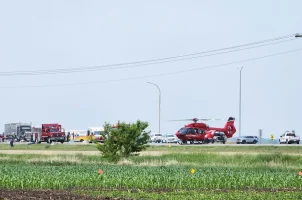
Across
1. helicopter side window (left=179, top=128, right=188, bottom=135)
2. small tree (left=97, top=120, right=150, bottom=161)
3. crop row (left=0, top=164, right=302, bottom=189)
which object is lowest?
crop row (left=0, top=164, right=302, bottom=189)

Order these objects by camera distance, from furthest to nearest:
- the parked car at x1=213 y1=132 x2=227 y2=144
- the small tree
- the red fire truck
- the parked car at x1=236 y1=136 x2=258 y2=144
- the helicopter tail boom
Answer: the helicopter tail boom, the parked car at x1=236 y1=136 x2=258 y2=144, the red fire truck, the parked car at x1=213 y1=132 x2=227 y2=144, the small tree

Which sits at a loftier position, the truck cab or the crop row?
the truck cab

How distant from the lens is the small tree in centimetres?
6072

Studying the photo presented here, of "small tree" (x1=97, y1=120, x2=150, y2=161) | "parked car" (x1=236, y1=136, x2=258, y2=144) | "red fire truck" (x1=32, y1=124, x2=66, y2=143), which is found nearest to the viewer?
"small tree" (x1=97, y1=120, x2=150, y2=161)

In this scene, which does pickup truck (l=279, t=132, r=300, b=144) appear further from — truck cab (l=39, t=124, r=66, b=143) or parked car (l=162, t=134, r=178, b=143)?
truck cab (l=39, t=124, r=66, b=143)

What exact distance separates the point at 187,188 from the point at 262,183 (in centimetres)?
356

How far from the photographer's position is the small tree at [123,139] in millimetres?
60719

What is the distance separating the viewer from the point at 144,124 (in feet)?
203

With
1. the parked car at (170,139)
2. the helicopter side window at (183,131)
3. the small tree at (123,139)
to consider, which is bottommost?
the small tree at (123,139)

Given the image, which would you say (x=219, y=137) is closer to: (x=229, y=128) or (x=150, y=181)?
(x=229, y=128)

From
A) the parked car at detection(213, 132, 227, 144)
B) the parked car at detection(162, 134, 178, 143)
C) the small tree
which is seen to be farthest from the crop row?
the parked car at detection(162, 134, 178, 143)

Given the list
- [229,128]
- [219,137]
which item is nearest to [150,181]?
[219,137]

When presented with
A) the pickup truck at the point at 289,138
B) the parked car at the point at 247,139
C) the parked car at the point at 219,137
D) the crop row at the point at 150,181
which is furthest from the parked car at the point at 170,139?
the crop row at the point at 150,181

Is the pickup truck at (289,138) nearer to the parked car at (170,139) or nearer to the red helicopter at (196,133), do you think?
the red helicopter at (196,133)
